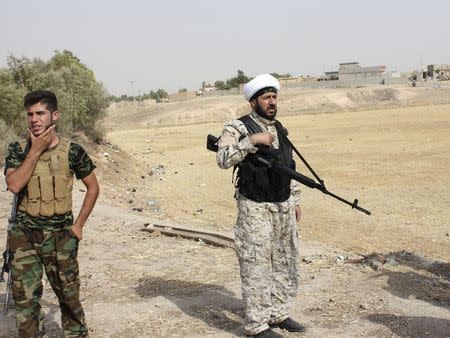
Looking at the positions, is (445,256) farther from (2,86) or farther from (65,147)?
A: (2,86)

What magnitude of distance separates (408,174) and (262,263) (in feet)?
39.8

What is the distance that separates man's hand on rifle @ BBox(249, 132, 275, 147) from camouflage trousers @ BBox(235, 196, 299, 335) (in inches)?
17.4

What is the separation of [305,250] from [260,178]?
3.30 m

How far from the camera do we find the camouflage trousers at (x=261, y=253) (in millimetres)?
3658

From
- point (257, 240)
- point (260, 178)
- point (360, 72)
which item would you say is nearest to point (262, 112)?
point (260, 178)

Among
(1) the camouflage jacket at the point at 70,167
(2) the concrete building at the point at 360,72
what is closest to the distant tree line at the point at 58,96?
(1) the camouflage jacket at the point at 70,167

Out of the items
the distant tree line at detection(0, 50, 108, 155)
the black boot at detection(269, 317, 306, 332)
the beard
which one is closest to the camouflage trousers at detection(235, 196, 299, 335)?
the black boot at detection(269, 317, 306, 332)

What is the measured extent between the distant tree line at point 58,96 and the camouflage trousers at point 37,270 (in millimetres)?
9996

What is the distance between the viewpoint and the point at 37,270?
3295mm

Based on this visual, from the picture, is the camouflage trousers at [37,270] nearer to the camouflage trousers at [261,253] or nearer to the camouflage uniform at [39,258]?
the camouflage uniform at [39,258]

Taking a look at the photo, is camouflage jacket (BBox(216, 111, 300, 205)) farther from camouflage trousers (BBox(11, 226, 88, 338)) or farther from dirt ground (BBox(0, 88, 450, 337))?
dirt ground (BBox(0, 88, 450, 337))

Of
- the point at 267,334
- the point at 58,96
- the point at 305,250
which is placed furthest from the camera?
the point at 58,96

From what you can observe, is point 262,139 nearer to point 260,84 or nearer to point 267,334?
point 260,84

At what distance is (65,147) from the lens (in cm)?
336
